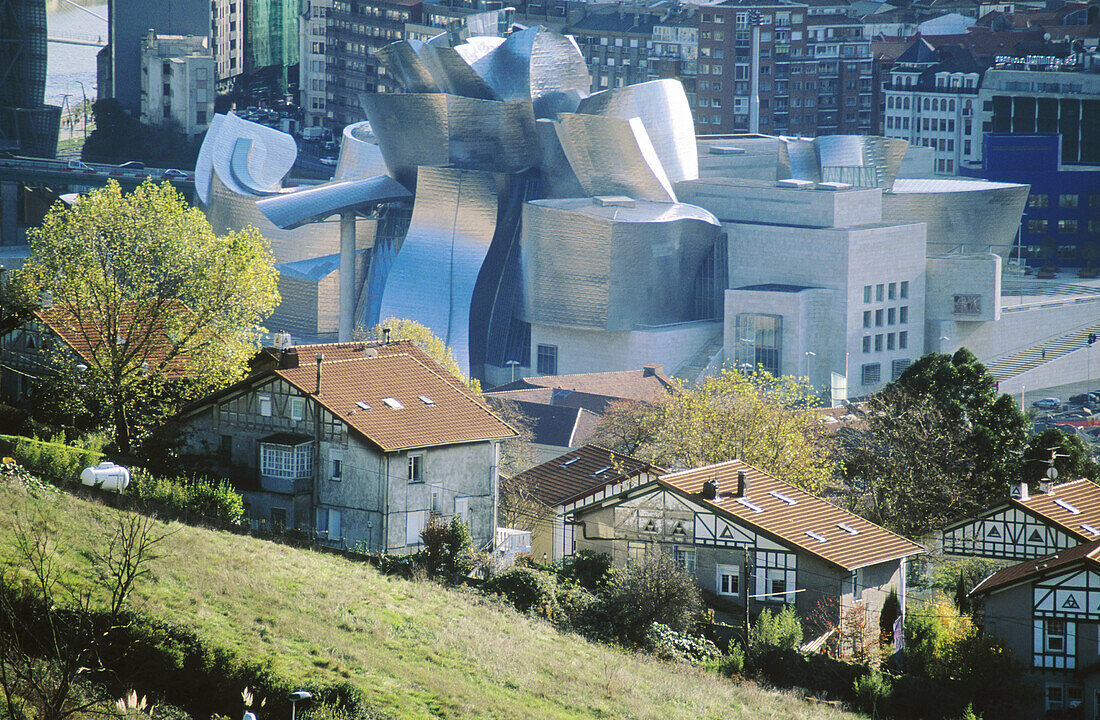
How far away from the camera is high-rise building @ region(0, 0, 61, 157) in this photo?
111 m

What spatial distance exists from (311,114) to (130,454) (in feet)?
358

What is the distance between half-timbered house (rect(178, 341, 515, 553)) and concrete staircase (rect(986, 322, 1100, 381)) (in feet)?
154

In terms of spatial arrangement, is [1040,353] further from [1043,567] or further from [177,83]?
[177,83]

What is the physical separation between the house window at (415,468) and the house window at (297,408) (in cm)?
230

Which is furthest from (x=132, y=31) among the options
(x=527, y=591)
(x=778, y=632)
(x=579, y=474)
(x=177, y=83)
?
(x=778, y=632)

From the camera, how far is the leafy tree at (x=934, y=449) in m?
40.1

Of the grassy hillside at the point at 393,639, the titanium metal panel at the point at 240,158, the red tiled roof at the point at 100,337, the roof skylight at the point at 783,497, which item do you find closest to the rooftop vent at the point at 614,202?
the titanium metal panel at the point at 240,158

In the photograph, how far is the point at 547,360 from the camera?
249 feet

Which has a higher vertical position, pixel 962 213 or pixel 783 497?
pixel 962 213

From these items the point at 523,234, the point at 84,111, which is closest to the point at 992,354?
the point at 523,234

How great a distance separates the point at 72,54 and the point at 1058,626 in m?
126

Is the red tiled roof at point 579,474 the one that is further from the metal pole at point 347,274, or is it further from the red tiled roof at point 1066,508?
the metal pole at point 347,274

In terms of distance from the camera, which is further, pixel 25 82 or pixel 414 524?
pixel 25 82

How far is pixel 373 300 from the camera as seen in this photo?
76562 mm
